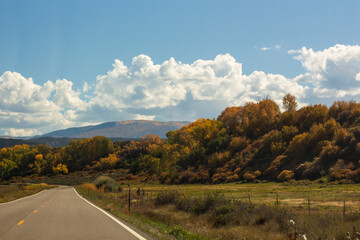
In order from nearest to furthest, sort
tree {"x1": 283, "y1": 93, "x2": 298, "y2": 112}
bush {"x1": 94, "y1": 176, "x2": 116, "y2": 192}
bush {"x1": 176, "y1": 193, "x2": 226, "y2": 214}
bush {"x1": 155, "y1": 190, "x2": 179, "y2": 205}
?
bush {"x1": 176, "y1": 193, "x2": 226, "y2": 214}
bush {"x1": 155, "y1": 190, "x2": 179, "y2": 205}
bush {"x1": 94, "y1": 176, "x2": 116, "y2": 192}
tree {"x1": 283, "y1": 93, "x2": 298, "y2": 112}

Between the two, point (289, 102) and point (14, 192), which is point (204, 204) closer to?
point (14, 192)

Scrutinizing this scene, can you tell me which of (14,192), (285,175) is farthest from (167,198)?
(285,175)

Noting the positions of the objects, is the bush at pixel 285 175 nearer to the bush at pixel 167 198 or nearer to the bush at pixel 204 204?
the bush at pixel 167 198

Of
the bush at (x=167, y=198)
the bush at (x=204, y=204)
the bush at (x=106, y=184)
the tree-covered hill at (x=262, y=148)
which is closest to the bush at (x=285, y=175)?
the tree-covered hill at (x=262, y=148)

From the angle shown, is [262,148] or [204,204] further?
[262,148]

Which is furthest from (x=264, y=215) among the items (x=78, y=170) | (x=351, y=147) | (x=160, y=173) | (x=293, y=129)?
(x=78, y=170)

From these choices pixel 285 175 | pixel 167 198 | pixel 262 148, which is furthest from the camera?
pixel 262 148

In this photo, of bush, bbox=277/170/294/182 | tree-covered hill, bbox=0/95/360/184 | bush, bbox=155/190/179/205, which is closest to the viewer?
bush, bbox=155/190/179/205

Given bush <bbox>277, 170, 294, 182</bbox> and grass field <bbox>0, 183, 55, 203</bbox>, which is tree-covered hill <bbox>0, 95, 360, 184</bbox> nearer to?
bush <bbox>277, 170, 294, 182</bbox>

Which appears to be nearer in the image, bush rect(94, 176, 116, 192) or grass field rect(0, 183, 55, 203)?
grass field rect(0, 183, 55, 203)

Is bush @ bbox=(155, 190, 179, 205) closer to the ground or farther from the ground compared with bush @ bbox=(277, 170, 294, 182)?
farther from the ground

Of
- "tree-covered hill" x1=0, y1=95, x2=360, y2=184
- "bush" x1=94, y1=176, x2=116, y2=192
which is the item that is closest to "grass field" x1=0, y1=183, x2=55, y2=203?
"bush" x1=94, y1=176, x2=116, y2=192

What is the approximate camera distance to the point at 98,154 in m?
147

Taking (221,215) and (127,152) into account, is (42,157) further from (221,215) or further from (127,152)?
(221,215)
